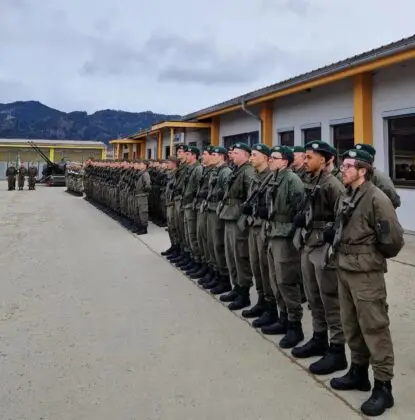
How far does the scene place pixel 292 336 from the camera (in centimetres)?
420

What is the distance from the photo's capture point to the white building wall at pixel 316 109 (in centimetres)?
1127

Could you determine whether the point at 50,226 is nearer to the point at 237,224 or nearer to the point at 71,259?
the point at 71,259

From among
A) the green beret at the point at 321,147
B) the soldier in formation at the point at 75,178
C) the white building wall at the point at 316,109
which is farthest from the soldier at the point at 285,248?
the soldier in formation at the point at 75,178

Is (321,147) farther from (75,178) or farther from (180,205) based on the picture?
(75,178)

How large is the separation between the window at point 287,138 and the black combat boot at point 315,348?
10.2m

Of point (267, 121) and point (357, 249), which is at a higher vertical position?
point (267, 121)

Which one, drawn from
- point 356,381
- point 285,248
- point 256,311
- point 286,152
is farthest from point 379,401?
point 286,152

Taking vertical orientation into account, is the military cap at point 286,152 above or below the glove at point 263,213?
above

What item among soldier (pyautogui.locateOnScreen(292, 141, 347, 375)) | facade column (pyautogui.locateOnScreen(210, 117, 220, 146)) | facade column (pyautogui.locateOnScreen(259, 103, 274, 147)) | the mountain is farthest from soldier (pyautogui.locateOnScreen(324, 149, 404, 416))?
the mountain

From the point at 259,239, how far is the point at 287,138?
9744 mm

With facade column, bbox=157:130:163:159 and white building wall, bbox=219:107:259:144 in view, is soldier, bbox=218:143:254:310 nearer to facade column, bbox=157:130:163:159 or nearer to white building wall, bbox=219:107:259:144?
white building wall, bbox=219:107:259:144

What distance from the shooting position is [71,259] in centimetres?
820

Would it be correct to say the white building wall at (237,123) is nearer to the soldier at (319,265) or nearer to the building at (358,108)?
the building at (358,108)

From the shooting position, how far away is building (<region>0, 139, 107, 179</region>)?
155ft
